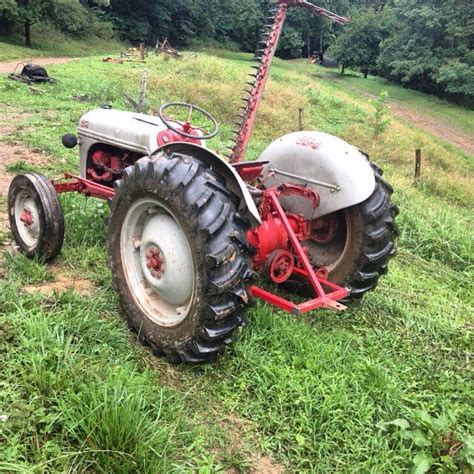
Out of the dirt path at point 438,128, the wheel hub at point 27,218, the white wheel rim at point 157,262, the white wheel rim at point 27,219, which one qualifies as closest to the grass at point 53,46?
the dirt path at point 438,128

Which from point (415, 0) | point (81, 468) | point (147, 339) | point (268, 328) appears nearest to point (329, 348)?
point (268, 328)

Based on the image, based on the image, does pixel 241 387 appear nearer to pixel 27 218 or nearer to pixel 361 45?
pixel 27 218

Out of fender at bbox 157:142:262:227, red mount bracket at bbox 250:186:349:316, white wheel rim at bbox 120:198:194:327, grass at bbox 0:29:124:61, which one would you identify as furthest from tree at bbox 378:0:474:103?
white wheel rim at bbox 120:198:194:327

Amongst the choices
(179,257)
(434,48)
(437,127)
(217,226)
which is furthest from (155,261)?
(434,48)

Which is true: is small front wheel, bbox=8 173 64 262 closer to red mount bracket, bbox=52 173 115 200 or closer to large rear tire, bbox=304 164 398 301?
red mount bracket, bbox=52 173 115 200

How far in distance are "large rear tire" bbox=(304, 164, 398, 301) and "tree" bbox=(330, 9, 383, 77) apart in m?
51.9

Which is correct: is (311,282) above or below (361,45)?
below

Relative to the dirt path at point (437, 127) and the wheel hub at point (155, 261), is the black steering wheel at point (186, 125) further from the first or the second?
the dirt path at point (437, 127)

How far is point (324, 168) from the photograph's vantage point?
354 centimetres

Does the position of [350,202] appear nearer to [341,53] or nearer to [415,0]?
[415,0]

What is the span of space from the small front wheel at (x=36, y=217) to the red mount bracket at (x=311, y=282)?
5.33ft

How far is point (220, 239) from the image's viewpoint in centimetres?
264

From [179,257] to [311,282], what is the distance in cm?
87

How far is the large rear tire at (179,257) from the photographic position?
2.65 meters
